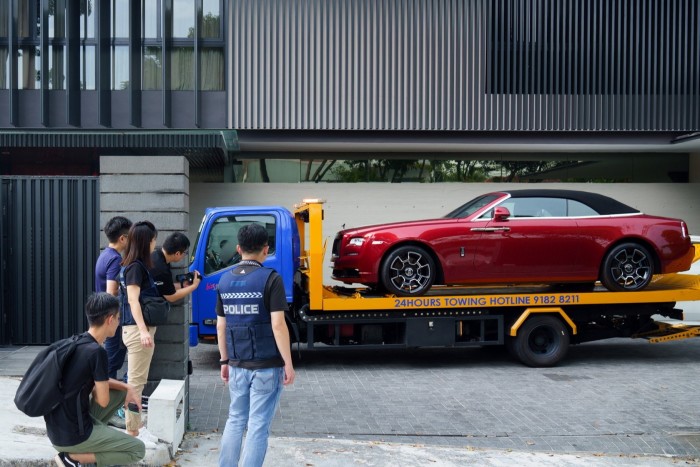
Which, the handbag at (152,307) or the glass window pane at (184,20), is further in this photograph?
the glass window pane at (184,20)

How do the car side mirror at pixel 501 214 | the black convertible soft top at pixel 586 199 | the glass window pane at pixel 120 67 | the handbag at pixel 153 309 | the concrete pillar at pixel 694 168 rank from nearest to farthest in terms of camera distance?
the handbag at pixel 153 309
the car side mirror at pixel 501 214
the black convertible soft top at pixel 586 199
the glass window pane at pixel 120 67
the concrete pillar at pixel 694 168

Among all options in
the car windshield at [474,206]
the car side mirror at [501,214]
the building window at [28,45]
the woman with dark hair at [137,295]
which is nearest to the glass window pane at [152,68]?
the building window at [28,45]

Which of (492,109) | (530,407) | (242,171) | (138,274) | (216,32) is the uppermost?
(216,32)

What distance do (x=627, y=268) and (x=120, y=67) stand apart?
12.1 metres

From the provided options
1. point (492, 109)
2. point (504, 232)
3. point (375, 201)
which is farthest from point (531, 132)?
point (504, 232)

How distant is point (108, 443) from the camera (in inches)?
187

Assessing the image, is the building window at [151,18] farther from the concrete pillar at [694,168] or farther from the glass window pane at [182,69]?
the concrete pillar at [694,168]

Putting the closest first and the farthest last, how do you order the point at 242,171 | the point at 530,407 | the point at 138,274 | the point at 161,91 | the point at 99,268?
the point at 138,274
the point at 99,268
the point at 530,407
the point at 161,91
the point at 242,171

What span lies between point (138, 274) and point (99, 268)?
0.62 m

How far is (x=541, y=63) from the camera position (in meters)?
17.7

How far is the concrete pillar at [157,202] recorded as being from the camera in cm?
692

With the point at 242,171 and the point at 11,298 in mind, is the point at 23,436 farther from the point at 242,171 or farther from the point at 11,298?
the point at 242,171

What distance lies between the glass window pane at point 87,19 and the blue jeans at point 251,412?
14.3 metres

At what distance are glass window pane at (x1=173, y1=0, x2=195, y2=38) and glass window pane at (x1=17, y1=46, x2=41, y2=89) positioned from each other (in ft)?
10.4
